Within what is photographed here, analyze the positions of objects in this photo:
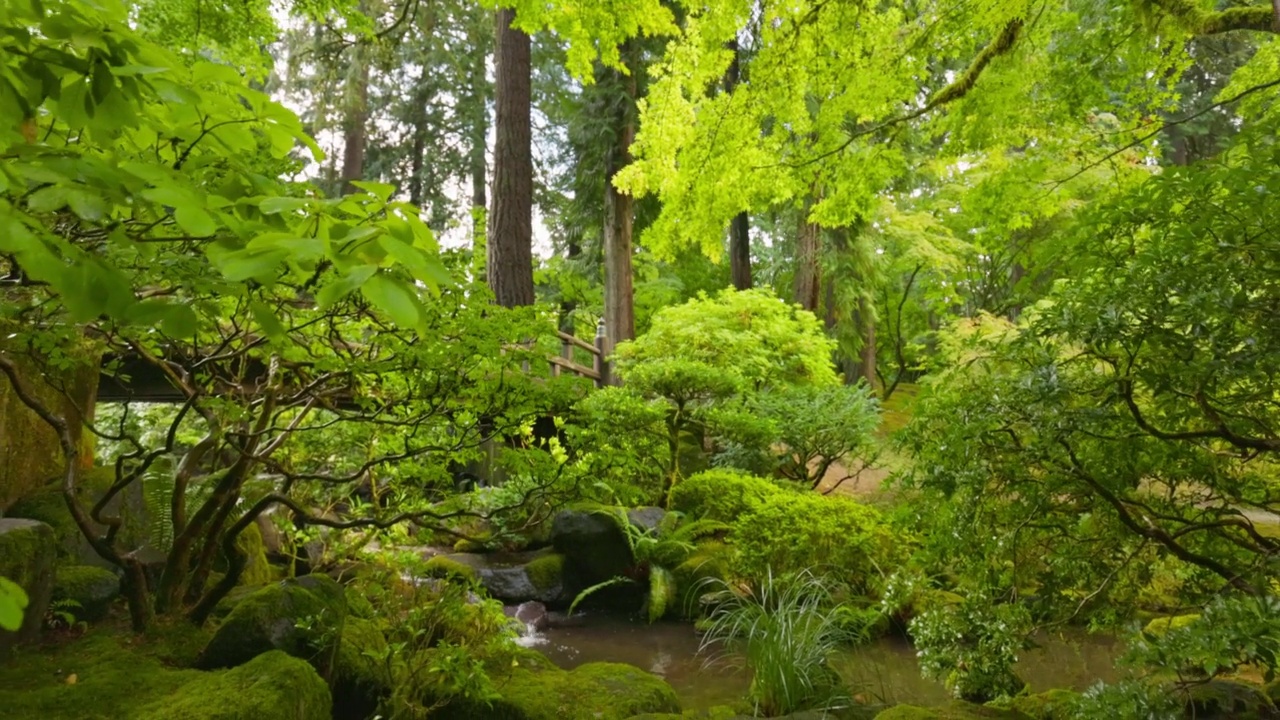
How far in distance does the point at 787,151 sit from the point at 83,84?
4.67 m

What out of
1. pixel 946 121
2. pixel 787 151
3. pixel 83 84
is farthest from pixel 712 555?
pixel 83 84

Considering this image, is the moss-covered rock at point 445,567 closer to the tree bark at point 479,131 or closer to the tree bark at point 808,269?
the tree bark at point 808,269

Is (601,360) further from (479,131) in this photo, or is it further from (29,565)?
(29,565)

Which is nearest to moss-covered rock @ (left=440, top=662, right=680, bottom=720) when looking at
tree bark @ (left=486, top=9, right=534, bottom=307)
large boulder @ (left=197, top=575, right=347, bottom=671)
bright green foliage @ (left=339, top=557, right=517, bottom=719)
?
bright green foliage @ (left=339, top=557, right=517, bottom=719)

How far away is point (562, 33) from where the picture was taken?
4277 millimetres

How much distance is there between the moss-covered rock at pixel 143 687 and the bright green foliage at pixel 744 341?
5.85m

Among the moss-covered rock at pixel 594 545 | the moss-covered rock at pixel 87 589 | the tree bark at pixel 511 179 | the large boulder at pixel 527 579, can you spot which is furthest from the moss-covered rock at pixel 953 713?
the tree bark at pixel 511 179

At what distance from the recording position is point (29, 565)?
303cm

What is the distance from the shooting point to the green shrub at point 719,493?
734 centimetres

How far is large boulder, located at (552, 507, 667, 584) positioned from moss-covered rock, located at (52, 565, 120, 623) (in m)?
3.96

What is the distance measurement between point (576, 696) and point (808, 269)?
9292mm

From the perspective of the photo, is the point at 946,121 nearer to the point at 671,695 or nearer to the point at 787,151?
the point at 787,151

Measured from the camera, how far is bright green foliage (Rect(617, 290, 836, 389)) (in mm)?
8789

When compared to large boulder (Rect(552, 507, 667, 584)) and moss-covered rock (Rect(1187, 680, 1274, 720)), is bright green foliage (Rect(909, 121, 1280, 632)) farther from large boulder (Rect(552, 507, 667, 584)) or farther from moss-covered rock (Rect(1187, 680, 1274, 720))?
large boulder (Rect(552, 507, 667, 584))
